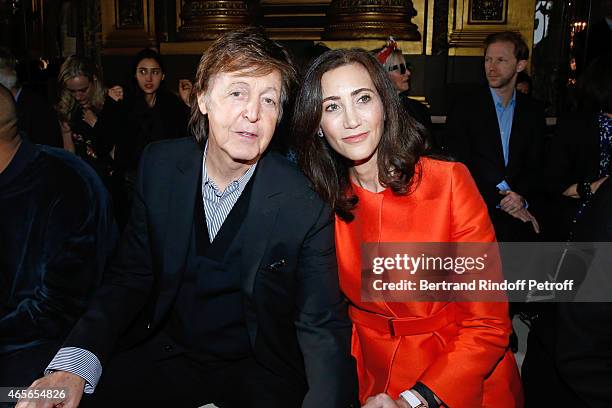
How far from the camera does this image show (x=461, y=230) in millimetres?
1986

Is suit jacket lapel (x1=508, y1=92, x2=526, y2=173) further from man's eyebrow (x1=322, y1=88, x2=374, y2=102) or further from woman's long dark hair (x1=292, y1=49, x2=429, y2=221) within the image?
man's eyebrow (x1=322, y1=88, x2=374, y2=102)

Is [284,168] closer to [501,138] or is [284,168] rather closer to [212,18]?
[501,138]

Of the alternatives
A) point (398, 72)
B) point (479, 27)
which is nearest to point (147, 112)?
point (398, 72)

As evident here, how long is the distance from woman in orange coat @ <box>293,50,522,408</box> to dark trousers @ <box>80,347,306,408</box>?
328mm

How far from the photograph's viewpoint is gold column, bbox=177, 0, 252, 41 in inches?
283

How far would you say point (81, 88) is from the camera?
5.21m

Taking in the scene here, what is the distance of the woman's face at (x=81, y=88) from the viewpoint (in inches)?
205

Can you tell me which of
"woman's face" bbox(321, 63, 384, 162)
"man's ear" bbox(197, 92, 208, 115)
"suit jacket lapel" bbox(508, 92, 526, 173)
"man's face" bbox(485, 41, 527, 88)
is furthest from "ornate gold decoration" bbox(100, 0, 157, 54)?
"woman's face" bbox(321, 63, 384, 162)

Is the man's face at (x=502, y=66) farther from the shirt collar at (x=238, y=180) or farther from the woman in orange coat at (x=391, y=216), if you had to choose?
the shirt collar at (x=238, y=180)

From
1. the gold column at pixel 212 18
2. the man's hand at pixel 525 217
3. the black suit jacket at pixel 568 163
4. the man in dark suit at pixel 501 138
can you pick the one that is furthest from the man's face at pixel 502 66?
the gold column at pixel 212 18

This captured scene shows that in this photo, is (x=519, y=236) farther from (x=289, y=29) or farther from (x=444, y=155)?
(x=289, y=29)

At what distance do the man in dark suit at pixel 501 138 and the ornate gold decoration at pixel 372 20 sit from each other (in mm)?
2614

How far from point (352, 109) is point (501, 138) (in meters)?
2.48

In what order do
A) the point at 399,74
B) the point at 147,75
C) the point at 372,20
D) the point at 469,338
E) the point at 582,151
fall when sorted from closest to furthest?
1. the point at 469,338
2. the point at 582,151
3. the point at 399,74
4. the point at 147,75
5. the point at 372,20
